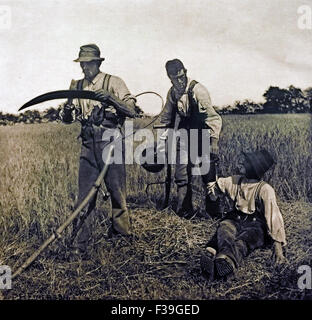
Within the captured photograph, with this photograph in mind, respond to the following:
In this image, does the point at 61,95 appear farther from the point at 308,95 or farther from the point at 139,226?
the point at 308,95

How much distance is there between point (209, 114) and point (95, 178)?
1.47 meters

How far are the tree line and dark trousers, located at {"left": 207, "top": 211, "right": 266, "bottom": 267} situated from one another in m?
1.26

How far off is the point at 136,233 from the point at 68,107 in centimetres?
161

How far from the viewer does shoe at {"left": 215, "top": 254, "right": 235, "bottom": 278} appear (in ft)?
15.1

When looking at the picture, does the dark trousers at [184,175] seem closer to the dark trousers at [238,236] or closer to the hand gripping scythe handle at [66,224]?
the dark trousers at [238,236]

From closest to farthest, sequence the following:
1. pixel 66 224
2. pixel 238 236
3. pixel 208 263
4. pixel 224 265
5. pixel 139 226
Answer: pixel 224 265 → pixel 208 263 → pixel 238 236 → pixel 66 224 → pixel 139 226

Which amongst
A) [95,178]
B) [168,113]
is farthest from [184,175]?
[95,178]

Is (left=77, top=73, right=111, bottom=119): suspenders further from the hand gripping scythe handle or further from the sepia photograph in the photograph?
the hand gripping scythe handle

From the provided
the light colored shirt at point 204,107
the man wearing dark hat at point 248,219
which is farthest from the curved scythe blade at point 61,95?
the man wearing dark hat at point 248,219

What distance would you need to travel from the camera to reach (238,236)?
4828 mm

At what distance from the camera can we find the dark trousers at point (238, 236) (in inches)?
185

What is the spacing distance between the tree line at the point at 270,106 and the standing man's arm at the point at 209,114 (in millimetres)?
118

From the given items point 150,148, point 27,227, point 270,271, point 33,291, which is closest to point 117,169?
point 150,148

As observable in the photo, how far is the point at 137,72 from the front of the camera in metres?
5.38
